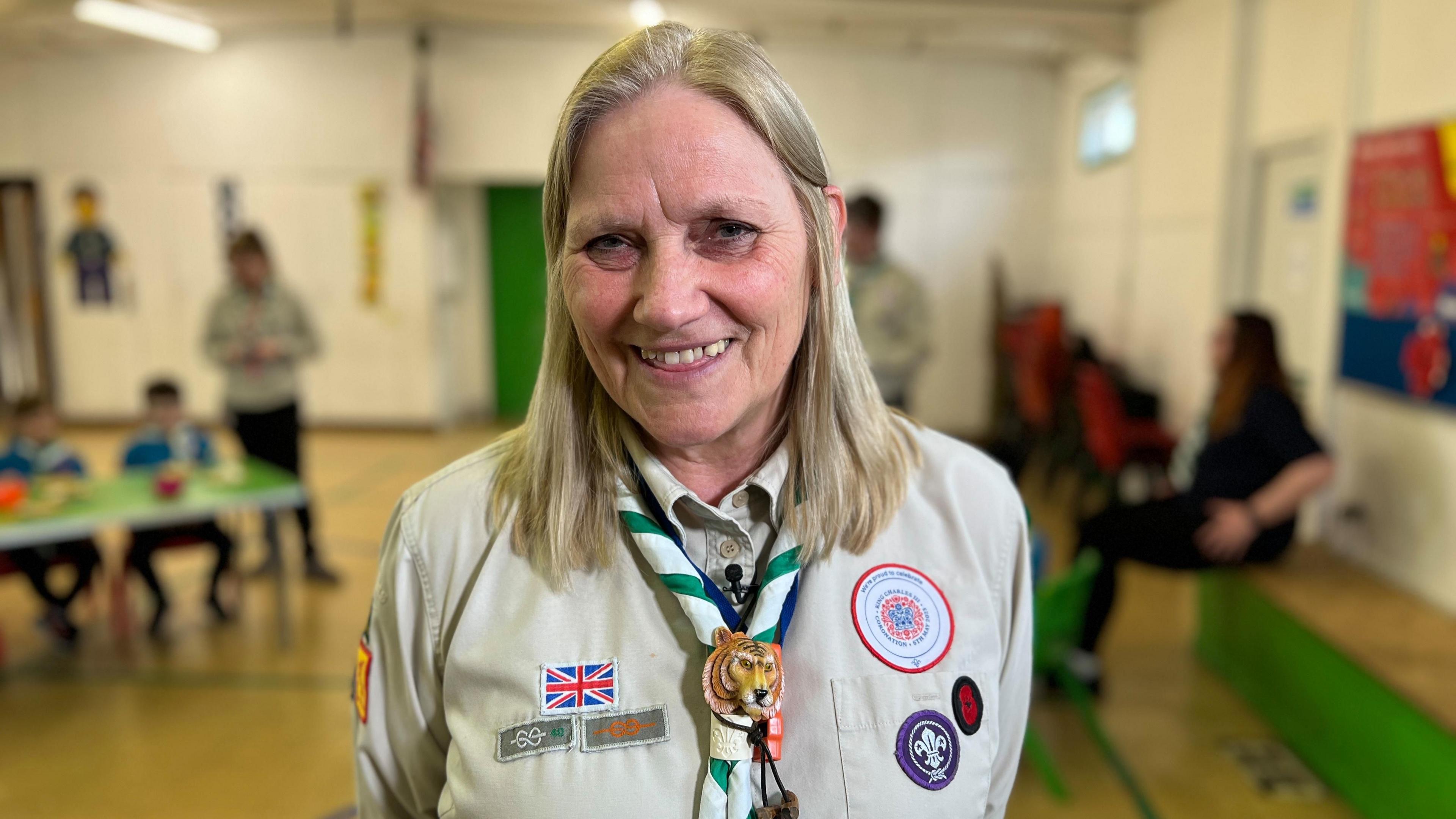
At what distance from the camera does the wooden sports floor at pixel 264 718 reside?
2.75 m

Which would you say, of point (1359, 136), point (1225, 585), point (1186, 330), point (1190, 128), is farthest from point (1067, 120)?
point (1225, 585)

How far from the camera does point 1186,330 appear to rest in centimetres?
568

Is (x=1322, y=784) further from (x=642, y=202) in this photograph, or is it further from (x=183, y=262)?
(x=183, y=262)

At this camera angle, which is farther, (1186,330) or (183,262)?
(183,262)

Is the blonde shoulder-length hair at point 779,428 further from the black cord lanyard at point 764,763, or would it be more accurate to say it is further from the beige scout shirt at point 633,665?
the black cord lanyard at point 764,763

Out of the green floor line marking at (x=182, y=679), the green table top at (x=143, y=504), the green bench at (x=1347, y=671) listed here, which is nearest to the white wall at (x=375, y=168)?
the green table top at (x=143, y=504)

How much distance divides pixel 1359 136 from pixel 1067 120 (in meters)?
4.38

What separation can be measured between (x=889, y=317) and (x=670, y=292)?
3.84 meters

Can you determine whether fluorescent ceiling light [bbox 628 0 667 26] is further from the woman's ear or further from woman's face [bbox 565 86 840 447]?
woman's face [bbox 565 86 840 447]

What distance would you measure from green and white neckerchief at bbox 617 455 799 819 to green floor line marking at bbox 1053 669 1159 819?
226 cm

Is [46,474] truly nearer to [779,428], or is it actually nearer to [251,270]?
[251,270]

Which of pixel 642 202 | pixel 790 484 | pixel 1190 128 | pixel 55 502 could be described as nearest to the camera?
pixel 642 202

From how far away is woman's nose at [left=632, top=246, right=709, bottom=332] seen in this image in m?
0.86

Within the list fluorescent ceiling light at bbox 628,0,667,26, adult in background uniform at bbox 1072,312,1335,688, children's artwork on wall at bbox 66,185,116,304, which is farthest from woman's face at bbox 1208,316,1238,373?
children's artwork on wall at bbox 66,185,116,304
